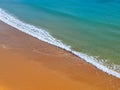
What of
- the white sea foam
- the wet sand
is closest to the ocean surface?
the white sea foam

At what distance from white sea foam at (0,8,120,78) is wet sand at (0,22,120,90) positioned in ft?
0.82

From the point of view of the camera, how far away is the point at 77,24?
1545 centimetres

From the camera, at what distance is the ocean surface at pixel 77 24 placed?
39.5 ft

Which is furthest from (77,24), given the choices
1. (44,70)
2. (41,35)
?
(44,70)

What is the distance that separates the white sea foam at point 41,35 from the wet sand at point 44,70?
249mm

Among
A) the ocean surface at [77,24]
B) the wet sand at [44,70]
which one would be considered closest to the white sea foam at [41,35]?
the ocean surface at [77,24]

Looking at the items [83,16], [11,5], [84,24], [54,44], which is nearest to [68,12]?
[83,16]

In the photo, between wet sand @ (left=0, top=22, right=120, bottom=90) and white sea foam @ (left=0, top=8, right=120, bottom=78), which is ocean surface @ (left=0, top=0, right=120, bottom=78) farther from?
wet sand @ (left=0, top=22, right=120, bottom=90)

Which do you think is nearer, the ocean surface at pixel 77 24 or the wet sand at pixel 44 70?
the wet sand at pixel 44 70

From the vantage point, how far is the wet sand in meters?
9.62

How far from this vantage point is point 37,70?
10.5 m

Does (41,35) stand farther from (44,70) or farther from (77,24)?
(44,70)

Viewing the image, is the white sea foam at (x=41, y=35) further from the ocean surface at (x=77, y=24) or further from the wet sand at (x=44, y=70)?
the wet sand at (x=44, y=70)

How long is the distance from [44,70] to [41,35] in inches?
139
